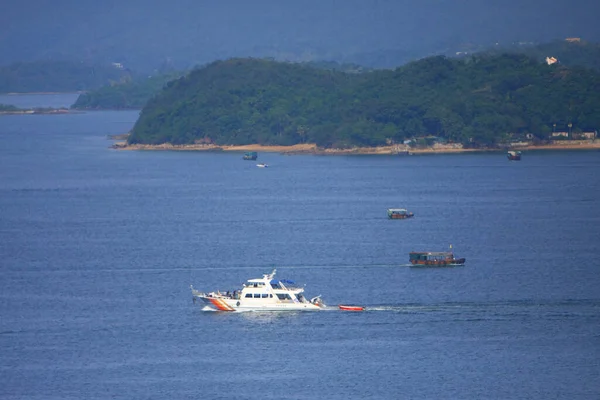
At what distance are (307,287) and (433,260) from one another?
7.86 m

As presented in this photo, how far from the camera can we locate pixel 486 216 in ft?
289

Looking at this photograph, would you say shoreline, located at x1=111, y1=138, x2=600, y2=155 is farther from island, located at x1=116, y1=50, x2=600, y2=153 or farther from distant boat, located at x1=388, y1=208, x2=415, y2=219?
distant boat, located at x1=388, y1=208, x2=415, y2=219

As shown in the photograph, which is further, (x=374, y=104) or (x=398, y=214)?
(x=374, y=104)

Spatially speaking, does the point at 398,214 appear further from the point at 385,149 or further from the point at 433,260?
the point at 385,149

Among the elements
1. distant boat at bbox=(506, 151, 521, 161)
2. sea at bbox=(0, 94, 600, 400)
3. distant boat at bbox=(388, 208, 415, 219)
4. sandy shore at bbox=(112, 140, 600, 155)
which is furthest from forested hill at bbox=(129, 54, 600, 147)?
distant boat at bbox=(388, 208, 415, 219)

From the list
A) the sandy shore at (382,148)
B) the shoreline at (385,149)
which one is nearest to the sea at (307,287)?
the shoreline at (385,149)

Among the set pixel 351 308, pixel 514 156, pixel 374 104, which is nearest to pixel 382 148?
pixel 374 104

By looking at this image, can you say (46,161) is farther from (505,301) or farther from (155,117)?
(505,301)

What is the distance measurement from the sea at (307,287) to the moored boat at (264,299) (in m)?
0.57

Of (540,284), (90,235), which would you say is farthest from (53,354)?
(90,235)

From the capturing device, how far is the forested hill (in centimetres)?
15188

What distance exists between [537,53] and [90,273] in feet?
430

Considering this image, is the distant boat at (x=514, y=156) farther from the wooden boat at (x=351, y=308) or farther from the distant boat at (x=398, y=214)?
the wooden boat at (x=351, y=308)

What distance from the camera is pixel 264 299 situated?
2335 inches
